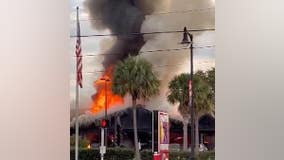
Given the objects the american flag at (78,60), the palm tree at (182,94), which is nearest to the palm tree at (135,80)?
the palm tree at (182,94)

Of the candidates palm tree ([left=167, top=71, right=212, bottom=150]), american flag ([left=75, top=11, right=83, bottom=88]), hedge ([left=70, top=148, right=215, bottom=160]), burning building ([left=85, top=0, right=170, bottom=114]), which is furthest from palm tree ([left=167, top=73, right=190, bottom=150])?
american flag ([left=75, top=11, right=83, bottom=88])

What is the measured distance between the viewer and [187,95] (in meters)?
3.97

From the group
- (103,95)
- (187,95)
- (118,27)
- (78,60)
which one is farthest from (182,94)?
(78,60)

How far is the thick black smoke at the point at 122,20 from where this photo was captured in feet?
13.5

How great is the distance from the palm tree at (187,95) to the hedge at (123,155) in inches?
4.0

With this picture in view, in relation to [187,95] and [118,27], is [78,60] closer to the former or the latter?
[118,27]

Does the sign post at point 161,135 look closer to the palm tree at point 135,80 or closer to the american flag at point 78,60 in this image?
the palm tree at point 135,80

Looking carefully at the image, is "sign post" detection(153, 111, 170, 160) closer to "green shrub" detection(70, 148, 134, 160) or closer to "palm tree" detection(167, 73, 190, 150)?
"palm tree" detection(167, 73, 190, 150)

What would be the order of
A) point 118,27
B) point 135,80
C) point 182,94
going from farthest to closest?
point 118,27, point 135,80, point 182,94

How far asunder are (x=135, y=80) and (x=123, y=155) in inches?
29.7
